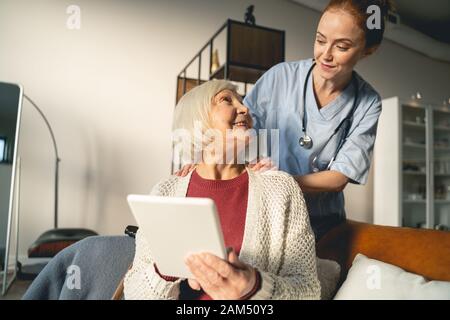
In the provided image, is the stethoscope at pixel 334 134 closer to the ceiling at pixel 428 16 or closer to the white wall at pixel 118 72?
the white wall at pixel 118 72

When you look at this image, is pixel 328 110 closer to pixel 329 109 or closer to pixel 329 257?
pixel 329 109

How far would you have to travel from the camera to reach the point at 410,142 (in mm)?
2865

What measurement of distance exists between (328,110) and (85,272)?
2.69 feet

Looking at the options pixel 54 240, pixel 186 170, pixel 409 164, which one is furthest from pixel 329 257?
pixel 409 164

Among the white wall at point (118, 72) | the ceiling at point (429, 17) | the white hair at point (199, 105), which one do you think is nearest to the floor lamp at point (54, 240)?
the white wall at point (118, 72)

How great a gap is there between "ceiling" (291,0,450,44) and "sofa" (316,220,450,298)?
2.52ft

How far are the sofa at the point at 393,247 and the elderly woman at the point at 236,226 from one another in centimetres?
31

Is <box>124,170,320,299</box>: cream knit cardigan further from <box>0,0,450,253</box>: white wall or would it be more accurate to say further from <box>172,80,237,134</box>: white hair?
<box>0,0,450,253</box>: white wall

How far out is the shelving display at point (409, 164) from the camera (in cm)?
214

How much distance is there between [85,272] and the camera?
1005 mm
